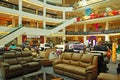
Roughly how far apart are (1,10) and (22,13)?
3.30m

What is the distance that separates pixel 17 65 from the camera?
18.3 ft

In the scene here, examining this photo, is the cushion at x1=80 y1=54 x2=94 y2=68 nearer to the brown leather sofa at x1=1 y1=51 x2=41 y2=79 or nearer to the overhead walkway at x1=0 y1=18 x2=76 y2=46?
the brown leather sofa at x1=1 y1=51 x2=41 y2=79

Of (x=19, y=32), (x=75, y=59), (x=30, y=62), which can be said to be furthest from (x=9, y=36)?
(x=75, y=59)

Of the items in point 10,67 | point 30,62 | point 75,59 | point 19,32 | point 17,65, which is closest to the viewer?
point 10,67

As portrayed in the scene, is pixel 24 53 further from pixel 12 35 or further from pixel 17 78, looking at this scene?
pixel 12 35

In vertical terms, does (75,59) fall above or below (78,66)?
above

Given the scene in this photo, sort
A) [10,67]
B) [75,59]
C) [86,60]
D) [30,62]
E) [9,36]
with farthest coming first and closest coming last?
[9,36], [30,62], [75,59], [86,60], [10,67]

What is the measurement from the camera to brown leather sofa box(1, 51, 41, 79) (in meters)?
5.16

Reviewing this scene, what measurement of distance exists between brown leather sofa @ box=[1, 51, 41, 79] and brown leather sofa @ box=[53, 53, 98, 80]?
1.17m

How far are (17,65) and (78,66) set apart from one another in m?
2.68

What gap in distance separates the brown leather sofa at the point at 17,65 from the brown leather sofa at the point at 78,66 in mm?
1174

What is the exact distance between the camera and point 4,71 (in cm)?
509

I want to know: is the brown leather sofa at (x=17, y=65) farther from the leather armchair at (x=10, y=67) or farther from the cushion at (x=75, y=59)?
the cushion at (x=75, y=59)

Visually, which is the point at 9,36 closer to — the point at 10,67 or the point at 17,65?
the point at 17,65
